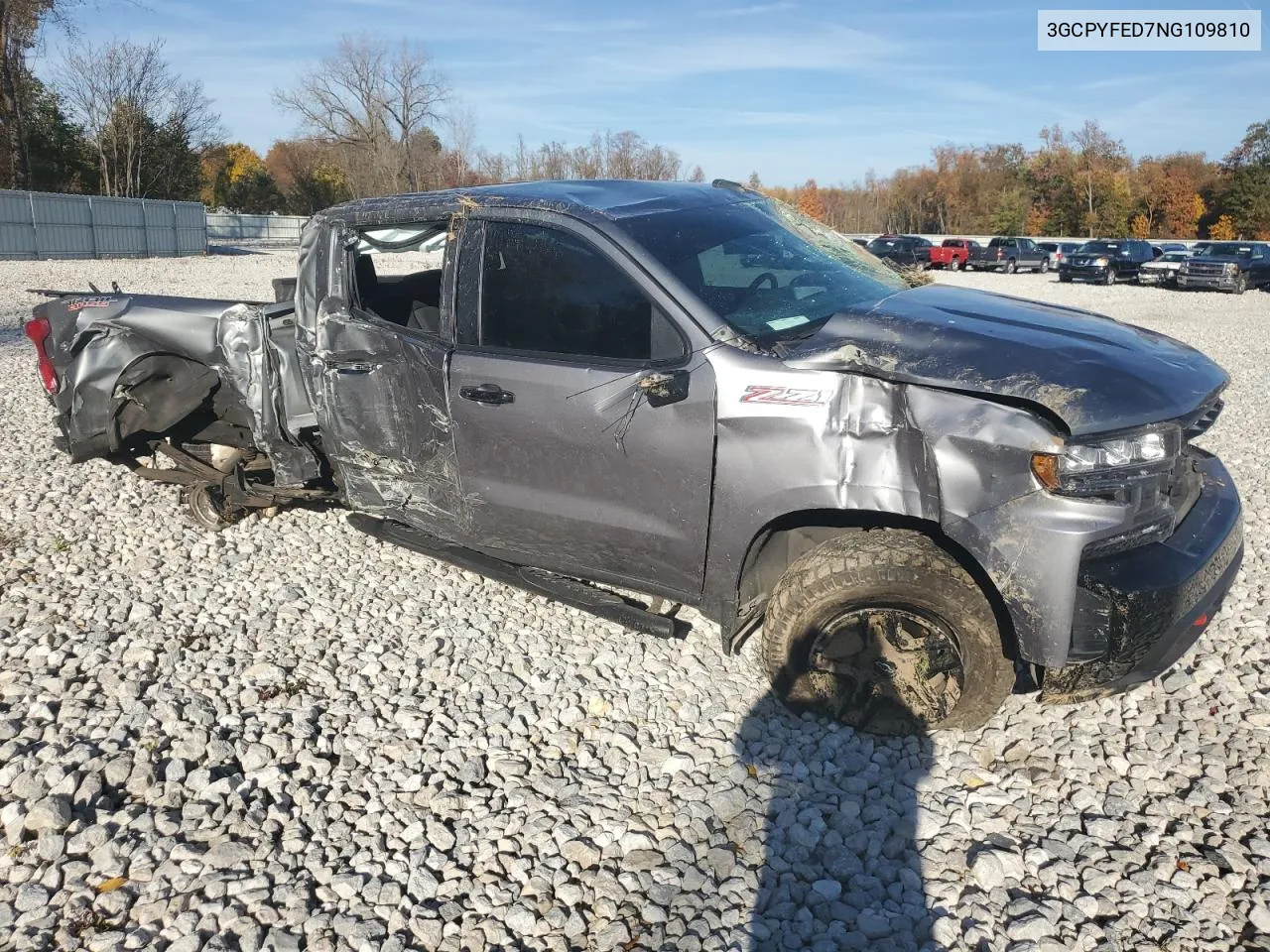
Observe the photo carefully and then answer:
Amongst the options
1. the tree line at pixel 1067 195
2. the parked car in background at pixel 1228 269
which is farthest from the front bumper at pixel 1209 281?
the tree line at pixel 1067 195

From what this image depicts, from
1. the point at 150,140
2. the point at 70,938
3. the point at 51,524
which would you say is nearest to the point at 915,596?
the point at 70,938

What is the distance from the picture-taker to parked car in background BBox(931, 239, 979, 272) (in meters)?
38.4

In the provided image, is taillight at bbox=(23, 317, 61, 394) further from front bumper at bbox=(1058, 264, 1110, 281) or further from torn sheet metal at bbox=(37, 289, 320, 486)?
front bumper at bbox=(1058, 264, 1110, 281)

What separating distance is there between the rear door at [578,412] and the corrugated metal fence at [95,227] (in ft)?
93.5

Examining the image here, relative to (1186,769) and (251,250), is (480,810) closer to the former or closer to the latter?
(1186,769)

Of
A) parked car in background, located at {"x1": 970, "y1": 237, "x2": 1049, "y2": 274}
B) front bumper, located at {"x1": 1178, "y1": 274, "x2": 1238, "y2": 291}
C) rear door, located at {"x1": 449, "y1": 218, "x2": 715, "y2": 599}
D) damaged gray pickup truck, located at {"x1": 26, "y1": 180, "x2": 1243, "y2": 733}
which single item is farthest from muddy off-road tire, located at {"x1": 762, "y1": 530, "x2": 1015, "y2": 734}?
parked car in background, located at {"x1": 970, "y1": 237, "x2": 1049, "y2": 274}

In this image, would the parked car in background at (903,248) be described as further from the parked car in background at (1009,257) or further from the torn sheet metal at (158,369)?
the torn sheet metal at (158,369)

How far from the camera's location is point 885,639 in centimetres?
340

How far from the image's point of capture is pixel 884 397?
10.1 feet

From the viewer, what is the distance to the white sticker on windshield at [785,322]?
3.54 meters

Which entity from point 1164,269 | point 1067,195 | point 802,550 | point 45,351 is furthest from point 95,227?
point 1067,195

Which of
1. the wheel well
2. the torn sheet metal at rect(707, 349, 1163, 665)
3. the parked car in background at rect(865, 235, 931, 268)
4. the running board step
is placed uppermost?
the parked car in background at rect(865, 235, 931, 268)

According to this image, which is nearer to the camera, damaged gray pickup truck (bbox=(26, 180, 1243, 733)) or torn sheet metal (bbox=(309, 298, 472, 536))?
damaged gray pickup truck (bbox=(26, 180, 1243, 733))

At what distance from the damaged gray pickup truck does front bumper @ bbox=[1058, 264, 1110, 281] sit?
31.5 metres
